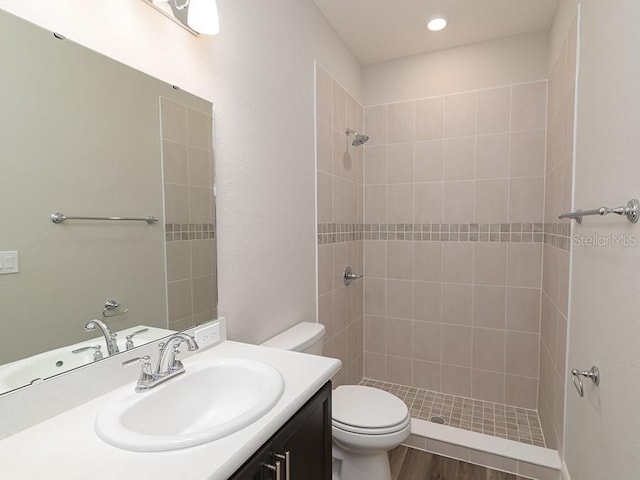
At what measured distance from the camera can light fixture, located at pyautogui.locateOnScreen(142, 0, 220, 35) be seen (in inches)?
43.7

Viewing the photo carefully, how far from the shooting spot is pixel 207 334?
4.09ft

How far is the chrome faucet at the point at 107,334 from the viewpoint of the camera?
0.91 metres

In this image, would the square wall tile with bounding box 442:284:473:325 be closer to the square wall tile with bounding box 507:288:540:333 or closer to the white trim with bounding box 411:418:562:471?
the square wall tile with bounding box 507:288:540:333

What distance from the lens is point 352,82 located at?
2570 millimetres

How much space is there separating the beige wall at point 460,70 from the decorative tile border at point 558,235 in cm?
102

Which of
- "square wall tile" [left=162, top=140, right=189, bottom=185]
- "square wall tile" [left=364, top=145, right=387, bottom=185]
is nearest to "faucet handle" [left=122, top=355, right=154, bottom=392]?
"square wall tile" [left=162, top=140, right=189, bottom=185]

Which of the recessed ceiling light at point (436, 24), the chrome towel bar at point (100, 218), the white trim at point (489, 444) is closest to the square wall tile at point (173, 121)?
the chrome towel bar at point (100, 218)

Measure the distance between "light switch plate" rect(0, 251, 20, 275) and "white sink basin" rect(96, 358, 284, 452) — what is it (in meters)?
0.38

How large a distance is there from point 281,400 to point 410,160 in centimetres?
218

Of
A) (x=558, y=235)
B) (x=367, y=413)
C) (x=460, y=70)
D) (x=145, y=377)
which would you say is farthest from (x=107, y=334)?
(x=460, y=70)

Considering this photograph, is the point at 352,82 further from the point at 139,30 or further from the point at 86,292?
the point at 86,292

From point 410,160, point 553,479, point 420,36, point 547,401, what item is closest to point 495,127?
point 410,160

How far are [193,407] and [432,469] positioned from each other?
1.51 metres

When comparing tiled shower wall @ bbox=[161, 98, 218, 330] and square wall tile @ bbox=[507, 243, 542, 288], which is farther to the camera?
square wall tile @ bbox=[507, 243, 542, 288]
